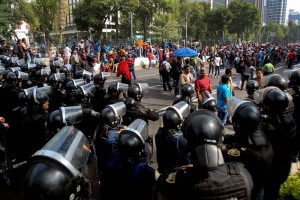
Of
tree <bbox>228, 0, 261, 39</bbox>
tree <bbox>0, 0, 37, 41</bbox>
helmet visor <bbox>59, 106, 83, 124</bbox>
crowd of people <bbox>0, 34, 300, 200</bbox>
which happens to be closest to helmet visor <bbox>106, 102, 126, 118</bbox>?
crowd of people <bbox>0, 34, 300, 200</bbox>

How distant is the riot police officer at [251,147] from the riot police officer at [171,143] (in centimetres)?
60

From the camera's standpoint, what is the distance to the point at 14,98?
20.6ft

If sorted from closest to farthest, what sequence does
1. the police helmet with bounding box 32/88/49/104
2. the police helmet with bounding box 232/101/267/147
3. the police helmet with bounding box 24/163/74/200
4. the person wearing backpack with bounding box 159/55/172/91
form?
1. the police helmet with bounding box 24/163/74/200
2. the police helmet with bounding box 232/101/267/147
3. the police helmet with bounding box 32/88/49/104
4. the person wearing backpack with bounding box 159/55/172/91

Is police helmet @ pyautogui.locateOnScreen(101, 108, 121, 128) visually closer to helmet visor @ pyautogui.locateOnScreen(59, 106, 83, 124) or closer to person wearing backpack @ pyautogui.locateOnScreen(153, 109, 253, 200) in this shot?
helmet visor @ pyautogui.locateOnScreen(59, 106, 83, 124)

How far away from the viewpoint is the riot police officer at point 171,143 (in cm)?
352

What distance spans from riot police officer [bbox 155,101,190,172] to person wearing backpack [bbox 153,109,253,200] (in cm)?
118

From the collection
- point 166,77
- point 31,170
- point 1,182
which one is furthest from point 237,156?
point 166,77

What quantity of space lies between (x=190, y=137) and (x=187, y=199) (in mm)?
442

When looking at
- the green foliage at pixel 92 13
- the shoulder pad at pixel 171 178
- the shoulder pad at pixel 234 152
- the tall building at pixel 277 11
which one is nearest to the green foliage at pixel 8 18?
the green foliage at pixel 92 13

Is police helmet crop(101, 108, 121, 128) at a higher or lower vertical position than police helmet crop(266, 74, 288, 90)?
lower

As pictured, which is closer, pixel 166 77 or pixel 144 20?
pixel 166 77

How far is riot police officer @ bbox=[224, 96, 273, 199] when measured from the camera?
277cm

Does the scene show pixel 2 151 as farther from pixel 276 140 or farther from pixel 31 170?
pixel 276 140

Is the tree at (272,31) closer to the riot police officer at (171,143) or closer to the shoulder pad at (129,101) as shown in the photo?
the shoulder pad at (129,101)
